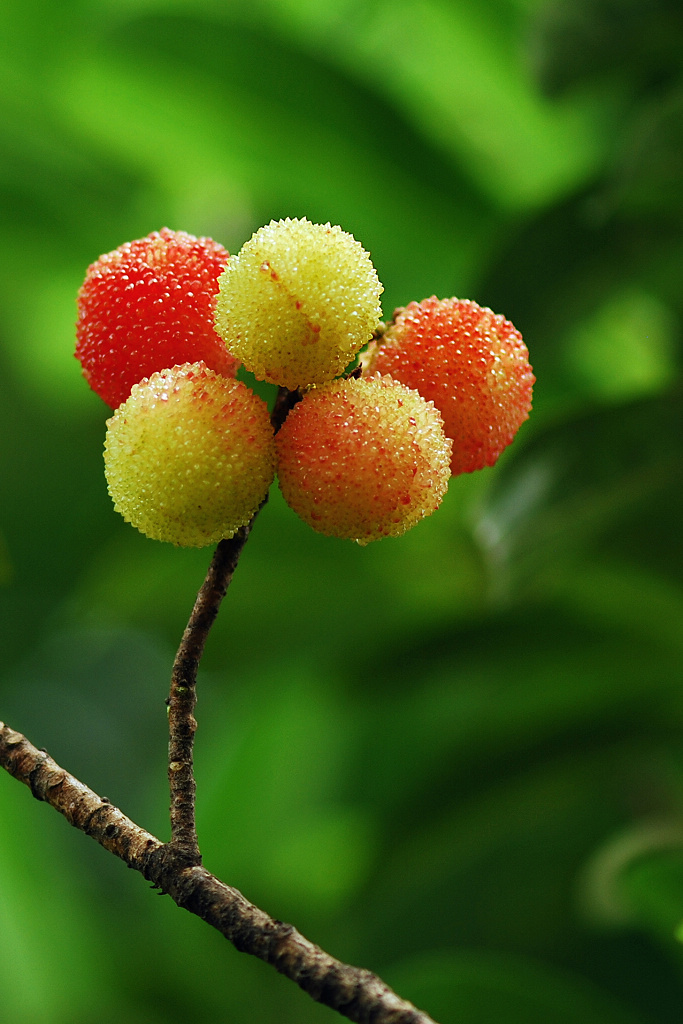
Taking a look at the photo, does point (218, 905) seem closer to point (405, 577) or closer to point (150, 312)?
point (150, 312)

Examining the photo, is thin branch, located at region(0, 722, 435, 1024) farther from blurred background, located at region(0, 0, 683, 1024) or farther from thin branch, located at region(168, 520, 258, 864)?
blurred background, located at region(0, 0, 683, 1024)

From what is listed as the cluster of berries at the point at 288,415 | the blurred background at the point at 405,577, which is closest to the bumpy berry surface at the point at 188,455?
the cluster of berries at the point at 288,415

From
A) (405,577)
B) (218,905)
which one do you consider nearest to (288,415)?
(218,905)

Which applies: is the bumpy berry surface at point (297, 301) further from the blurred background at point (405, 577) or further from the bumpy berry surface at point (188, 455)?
the blurred background at point (405, 577)

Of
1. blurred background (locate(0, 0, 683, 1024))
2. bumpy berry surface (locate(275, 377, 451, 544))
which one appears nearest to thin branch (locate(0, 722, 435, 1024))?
bumpy berry surface (locate(275, 377, 451, 544))

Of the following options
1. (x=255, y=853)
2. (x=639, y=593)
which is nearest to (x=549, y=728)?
(x=639, y=593)

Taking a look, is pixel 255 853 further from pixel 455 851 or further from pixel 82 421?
pixel 82 421

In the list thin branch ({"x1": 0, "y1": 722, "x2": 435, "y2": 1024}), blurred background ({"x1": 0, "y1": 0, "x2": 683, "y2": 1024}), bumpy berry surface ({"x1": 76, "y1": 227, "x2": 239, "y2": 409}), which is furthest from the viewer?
blurred background ({"x1": 0, "y1": 0, "x2": 683, "y2": 1024})
